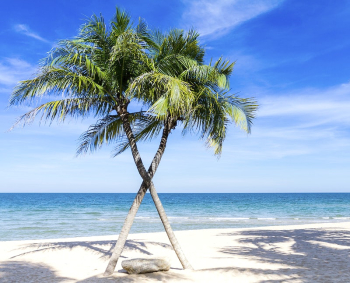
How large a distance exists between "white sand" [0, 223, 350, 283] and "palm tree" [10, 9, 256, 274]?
727 millimetres

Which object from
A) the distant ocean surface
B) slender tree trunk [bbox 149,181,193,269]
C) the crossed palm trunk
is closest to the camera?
the crossed palm trunk

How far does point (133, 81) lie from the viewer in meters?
6.52

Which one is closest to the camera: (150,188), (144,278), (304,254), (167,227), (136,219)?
(144,278)

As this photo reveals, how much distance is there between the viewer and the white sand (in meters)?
6.46

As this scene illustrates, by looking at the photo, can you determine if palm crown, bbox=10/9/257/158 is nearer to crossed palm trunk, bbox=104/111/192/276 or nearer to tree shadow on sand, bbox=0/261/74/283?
crossed palm trunk, bbox=104/111/192/276

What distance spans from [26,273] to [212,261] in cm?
397

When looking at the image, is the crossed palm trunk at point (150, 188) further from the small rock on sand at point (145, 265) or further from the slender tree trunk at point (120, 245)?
the small rock on sand at point (145, 265)

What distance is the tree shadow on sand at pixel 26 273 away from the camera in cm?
650

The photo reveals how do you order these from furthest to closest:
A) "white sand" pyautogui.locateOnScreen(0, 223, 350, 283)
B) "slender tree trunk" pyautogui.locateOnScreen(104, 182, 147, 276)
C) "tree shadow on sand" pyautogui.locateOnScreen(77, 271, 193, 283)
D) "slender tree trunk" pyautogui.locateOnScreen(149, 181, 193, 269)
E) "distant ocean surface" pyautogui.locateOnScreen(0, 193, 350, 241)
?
Answer: 1. "distant ocean surface" pyautogui.locateOnScreen(0, 193, 350, 241)
2. "slender tree trunk" pyautogui.locateOnScreen(149, 181, 193, 269)
3. "slender tree trunk" pyautogui.locateOnScreen(104, 182, 147, 276)
4. "white sand" pyautogui.locateOnScreen(0, 223, 350, 283)
5. "tree shadow on sand" pyautogui.locateOnScreen(77, 271, 193, 283)

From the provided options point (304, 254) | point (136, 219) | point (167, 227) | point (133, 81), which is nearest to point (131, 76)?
point (133, 81)

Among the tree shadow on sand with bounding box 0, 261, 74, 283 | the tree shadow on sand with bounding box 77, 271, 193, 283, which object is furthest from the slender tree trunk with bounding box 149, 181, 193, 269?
the tree shadow on sand with bounding box 0, 261, 74, 283

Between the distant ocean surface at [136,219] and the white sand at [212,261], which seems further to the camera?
the distant ocean surface at [136,219]

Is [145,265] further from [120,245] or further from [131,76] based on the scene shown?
[131,76]

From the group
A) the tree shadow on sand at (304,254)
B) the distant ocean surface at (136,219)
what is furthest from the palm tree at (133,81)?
the distant ocean surface at (136,219)
